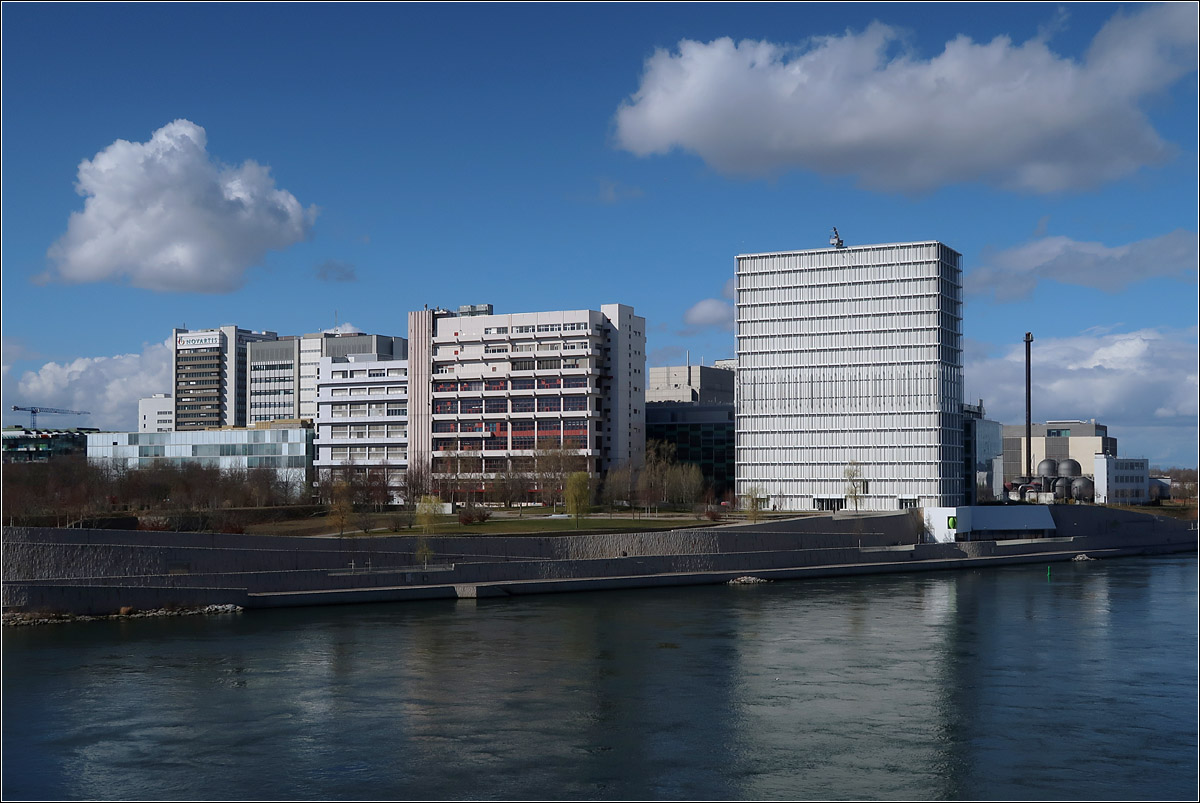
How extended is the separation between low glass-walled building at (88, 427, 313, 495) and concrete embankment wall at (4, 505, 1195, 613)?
75531 mm

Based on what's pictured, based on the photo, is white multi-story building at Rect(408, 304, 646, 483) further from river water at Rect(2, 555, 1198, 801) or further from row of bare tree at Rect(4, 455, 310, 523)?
river water at Rect(2, 555, 1198, 801)

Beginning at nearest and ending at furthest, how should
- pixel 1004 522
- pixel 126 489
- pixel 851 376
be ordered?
pixel 126 489, pixel 1004 522, pixel 851 376

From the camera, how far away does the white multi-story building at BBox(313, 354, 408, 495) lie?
160000 millimetres

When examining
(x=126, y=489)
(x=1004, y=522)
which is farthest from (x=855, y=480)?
(x=126, y=489)

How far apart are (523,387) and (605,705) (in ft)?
364

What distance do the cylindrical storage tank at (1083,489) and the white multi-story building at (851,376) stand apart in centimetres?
3961

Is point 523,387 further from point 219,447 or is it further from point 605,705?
point 605,705

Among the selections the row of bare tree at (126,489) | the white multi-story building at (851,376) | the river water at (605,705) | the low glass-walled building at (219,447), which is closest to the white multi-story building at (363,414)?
the low glass-walled building at (219,447)

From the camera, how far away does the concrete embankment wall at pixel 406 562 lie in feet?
220

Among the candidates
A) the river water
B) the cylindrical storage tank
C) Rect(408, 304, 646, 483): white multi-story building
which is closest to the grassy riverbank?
the river water

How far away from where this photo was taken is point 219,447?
155 metres

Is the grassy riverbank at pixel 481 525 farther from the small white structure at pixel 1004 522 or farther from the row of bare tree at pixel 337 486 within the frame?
the small white structure at pixel 1004 522

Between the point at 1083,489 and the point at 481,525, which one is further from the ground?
the point at 1083,489

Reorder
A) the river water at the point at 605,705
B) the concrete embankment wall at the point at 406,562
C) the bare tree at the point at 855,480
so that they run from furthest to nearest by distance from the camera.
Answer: the bare tree at the point at 855,480 < the concrete embankment wall at the point at 406,562 < the river water at the point at 605,705
